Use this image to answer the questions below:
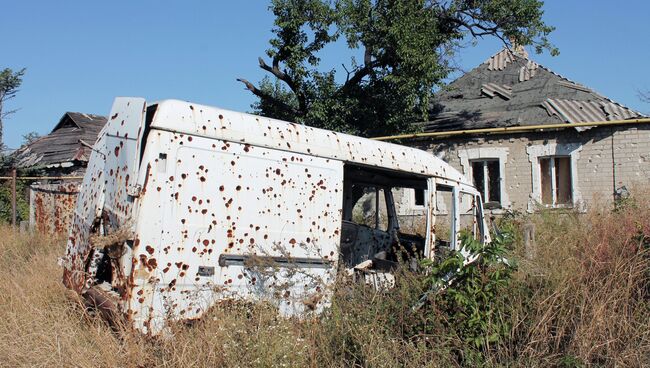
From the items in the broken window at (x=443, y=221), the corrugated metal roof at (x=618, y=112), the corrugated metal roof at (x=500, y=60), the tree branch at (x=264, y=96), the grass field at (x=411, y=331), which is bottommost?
the grass field at (x=411, y=331)

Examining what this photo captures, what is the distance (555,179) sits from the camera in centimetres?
1518

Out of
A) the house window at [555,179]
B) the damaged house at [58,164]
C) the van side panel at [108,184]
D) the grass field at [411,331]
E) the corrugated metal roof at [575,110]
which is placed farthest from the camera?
the house window at [555,179]

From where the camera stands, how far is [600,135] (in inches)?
568

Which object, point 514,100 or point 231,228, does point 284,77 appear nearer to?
point 514,100

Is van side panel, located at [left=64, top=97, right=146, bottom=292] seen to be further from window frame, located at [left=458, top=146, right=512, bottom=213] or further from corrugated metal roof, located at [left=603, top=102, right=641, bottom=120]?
corrugated metal roof, located at [left=603, top=102, right=641, bottom=120]

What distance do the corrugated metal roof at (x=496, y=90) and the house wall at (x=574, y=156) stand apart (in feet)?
7.50

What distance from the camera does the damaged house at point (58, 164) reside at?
12.1 metres

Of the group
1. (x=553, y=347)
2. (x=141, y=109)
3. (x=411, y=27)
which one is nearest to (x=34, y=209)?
(x=141, y=109)

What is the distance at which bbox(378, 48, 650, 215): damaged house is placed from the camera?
14211 mm

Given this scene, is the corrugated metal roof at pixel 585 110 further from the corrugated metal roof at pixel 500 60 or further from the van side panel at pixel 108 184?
the van side panel at pixel 108 184

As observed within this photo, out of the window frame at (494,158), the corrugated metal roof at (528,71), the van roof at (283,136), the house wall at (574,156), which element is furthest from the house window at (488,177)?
the van roof at (283,136)

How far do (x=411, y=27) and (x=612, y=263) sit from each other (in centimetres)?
1090

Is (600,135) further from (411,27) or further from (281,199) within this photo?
(281,199)

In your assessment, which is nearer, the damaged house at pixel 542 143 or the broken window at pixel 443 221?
the broken window at pixel 443 221
